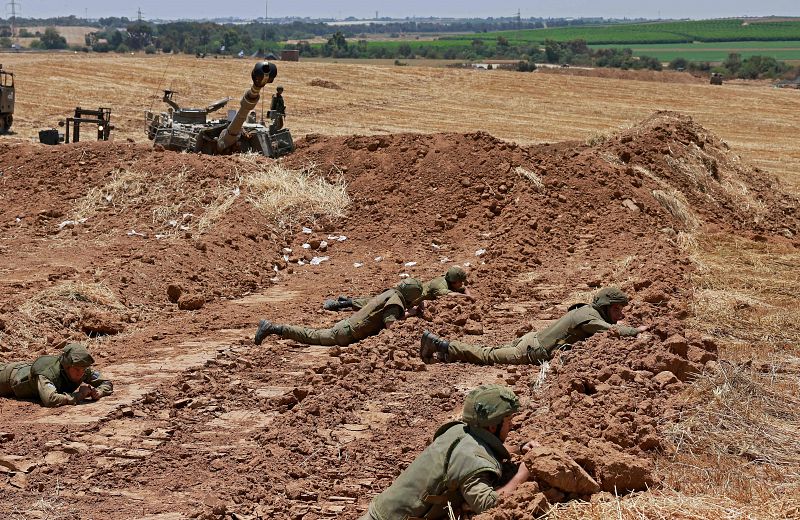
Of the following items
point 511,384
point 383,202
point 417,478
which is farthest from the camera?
point 383,202

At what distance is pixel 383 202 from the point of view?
55.8 feet

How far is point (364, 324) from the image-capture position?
37.0 feet

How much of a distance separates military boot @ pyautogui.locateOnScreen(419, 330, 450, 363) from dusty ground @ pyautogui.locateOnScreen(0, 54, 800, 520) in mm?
129

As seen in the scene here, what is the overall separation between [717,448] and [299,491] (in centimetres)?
278

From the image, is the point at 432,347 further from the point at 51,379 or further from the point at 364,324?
the point at 51,379

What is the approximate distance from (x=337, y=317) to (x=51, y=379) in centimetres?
367

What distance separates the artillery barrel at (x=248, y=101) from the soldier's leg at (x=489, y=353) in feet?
29.0

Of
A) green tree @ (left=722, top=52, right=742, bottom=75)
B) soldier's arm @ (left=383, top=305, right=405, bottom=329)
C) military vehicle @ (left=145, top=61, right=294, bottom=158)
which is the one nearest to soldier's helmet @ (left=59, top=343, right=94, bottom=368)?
soldier's arm @ (left=383, top=305, right=405, bottom=329)

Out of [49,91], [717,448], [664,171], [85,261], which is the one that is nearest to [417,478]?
[717,448]

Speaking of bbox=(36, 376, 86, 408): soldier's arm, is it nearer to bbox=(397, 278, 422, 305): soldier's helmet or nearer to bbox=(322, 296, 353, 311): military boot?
bbox=(397, 278, 422, 305): soldier's helmet

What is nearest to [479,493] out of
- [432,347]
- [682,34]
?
[432,347]

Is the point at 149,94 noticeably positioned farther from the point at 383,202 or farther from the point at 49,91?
the point at 383,202

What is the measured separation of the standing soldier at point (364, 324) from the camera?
11.3m

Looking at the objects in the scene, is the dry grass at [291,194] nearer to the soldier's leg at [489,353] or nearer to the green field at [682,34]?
the soldier's leg at [489,353]
